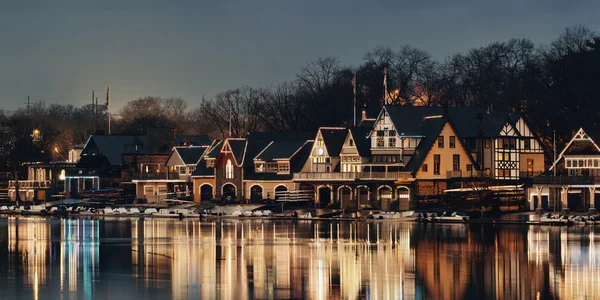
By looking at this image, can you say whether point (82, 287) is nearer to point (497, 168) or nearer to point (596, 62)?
point (497, 168)

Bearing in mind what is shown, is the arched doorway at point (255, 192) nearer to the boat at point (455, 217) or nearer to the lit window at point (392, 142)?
the lit window at point (392, 142)

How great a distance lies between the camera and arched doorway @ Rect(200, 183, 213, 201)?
12150 centimetres

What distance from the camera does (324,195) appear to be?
110000 mm

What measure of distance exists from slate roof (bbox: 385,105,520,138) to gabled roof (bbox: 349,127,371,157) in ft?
12.1

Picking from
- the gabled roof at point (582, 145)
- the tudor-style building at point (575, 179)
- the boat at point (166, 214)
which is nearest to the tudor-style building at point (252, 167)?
the boat at point (166, 214)

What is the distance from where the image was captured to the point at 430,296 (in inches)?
1874

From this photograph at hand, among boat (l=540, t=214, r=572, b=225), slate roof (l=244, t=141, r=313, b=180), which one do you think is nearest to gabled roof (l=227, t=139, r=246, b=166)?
slate roof (l=244, t=141, r=313, b=180)

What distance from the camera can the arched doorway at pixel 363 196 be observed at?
345 ft

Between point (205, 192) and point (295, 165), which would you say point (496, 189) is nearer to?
point (295, 165)

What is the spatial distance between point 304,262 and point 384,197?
44079 mm

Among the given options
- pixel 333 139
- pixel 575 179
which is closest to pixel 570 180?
pixel 575 179

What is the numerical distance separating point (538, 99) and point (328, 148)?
74.8 ft

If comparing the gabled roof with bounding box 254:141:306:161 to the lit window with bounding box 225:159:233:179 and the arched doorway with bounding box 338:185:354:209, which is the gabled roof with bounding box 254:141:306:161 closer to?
the lit window with bounding box 225:159:233:179

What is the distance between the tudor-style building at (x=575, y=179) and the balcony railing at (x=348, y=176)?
12266 mm
